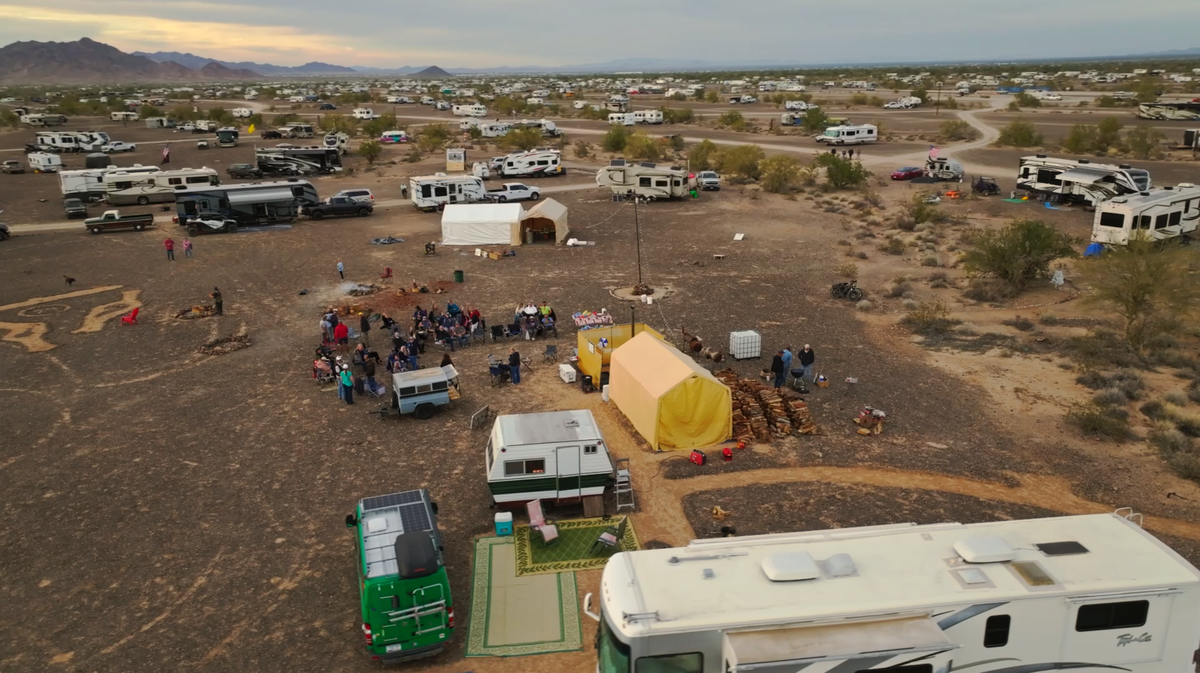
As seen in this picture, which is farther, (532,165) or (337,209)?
(532,165)

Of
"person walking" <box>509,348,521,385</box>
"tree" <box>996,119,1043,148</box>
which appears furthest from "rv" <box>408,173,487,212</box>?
"tree" <box>996,119,1043,148</box>

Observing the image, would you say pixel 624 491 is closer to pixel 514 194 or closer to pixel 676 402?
pixel 676 402

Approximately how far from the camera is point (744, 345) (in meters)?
22.5

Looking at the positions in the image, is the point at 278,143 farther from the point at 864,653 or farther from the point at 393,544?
the point at 864,653

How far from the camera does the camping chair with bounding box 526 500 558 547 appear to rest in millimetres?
14000

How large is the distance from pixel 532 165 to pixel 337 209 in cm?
1745

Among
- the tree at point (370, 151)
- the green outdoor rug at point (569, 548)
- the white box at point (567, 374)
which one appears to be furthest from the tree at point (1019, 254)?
the tree at point (370, 151)

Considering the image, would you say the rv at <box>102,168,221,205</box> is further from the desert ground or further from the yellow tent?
the yellow tent

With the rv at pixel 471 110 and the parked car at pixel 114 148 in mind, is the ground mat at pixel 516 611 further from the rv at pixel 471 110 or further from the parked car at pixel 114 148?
the rv at pixel 471 110

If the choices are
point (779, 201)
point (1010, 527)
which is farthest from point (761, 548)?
point (779, 201)

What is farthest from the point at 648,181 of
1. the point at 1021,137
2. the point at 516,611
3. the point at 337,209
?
the point at 516,611

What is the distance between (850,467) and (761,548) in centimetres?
806

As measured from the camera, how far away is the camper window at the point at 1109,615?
8547 millimetres

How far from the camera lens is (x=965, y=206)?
4372 cm
